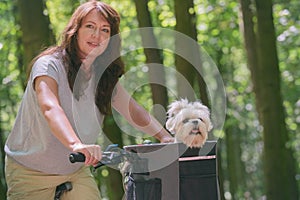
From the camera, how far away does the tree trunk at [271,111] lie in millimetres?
11273

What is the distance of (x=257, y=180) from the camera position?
3638cm

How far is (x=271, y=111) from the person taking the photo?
1130cm

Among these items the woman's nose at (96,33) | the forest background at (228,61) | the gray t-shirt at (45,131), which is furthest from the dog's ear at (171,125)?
the forest background at (228,61)

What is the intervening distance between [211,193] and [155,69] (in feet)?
23.7

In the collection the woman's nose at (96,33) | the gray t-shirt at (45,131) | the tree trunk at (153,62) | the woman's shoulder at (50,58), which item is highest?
the tree trunk at (153,62)

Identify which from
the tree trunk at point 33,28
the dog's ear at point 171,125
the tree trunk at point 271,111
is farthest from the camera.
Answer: the tree trunk at point 271,111

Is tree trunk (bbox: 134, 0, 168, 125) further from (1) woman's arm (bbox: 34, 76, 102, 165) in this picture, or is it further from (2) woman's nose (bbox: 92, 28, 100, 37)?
(1) woman's arm (bbox: 34, 76, 102, 165)

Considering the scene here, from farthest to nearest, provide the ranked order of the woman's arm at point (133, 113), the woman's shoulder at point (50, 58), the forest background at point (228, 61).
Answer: the forest background at point (228, 61) → the woman's arm at point (133, 113) → the woman's shoulder at point (50, 58)

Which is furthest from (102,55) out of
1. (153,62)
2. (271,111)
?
(271,111)

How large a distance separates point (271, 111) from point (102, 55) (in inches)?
265

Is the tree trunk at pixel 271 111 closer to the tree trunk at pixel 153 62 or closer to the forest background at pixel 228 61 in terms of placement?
the forest background at pixel 228 61

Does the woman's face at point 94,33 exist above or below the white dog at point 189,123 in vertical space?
above

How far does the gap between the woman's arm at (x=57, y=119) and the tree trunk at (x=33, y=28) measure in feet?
16.3

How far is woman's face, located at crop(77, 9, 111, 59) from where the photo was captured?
15.4ft
